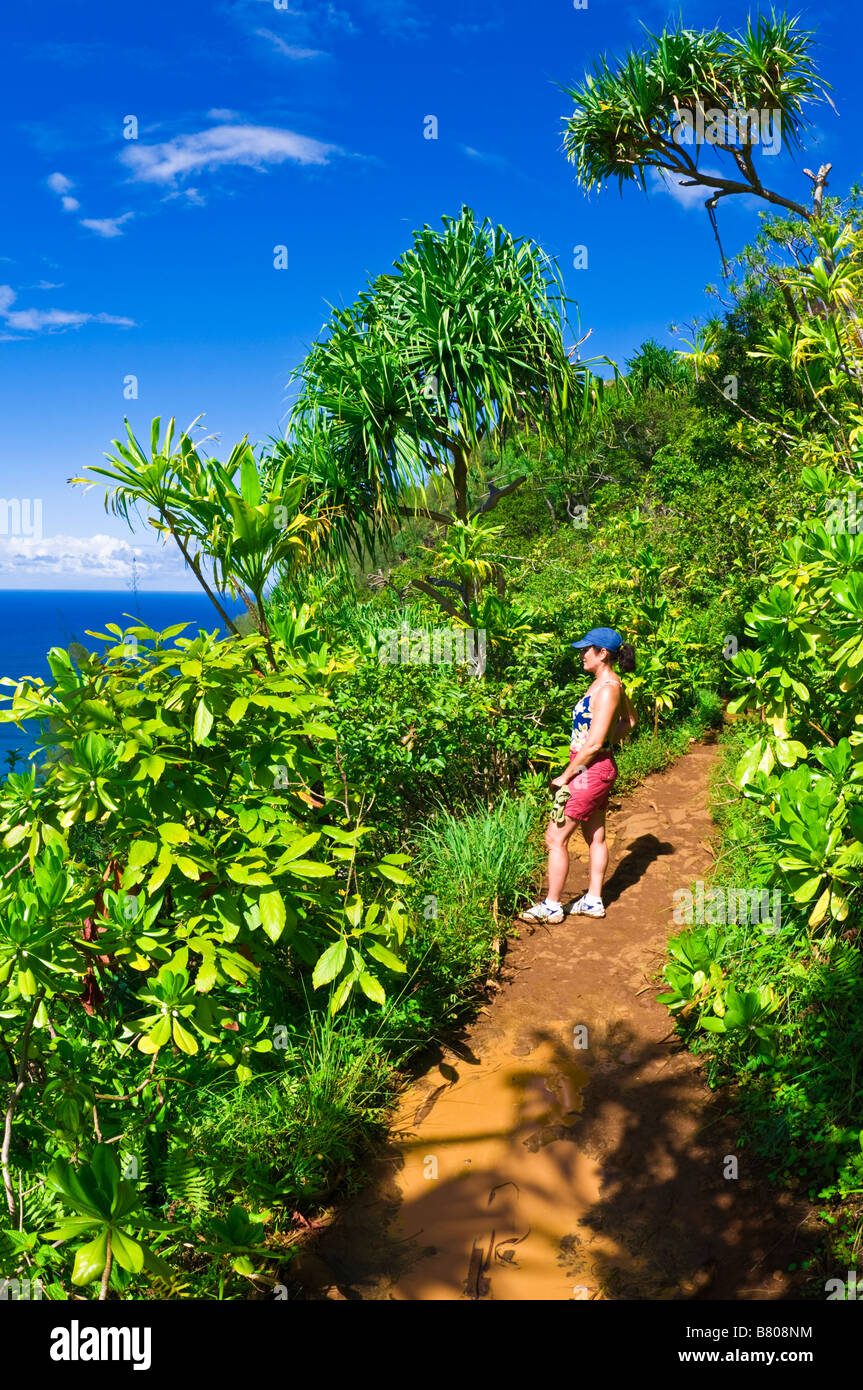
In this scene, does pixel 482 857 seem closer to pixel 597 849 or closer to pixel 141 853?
pixel 597 849

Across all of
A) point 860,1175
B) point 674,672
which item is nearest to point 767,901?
point 860,1175

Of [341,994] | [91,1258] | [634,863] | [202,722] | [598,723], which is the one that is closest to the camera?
[91,1258]

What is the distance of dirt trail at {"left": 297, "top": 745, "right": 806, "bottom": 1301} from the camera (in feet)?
8.02

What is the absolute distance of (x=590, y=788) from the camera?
4.27 m

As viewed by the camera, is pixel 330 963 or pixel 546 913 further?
pixel 546 913

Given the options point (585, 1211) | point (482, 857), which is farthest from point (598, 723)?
point (585, 1211)

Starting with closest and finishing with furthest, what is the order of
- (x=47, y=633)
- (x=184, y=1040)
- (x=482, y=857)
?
(x=184, y=1040)
(x=482, y=857)
(x=47, y=633)

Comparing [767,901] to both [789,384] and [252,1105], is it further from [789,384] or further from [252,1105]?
[789,384]

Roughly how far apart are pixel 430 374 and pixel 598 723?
3.08 m

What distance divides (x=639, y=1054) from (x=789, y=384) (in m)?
7.66

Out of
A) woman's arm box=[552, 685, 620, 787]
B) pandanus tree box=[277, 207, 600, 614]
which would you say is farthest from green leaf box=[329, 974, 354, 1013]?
pandanus tree box=[277, 207, 600, 614]

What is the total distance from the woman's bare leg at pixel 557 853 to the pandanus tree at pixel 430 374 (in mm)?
2524

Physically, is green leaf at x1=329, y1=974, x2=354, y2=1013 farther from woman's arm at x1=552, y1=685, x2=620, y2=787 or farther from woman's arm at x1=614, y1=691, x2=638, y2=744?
woman's arm at x1=614, y1=691, x2=638, y2=744

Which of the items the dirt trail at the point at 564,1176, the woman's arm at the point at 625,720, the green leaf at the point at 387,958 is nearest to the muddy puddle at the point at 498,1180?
the dirt trail at the point at 564,1176
